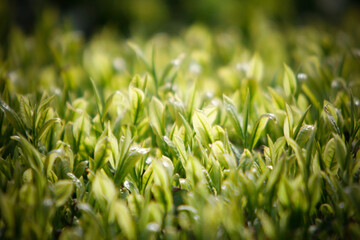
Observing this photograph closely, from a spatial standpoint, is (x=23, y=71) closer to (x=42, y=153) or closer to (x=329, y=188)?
(x=42, y=153)

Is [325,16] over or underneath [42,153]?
underneath

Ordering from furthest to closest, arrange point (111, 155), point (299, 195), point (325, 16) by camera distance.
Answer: point (325, 16)
point (111, 155)
point (299, 195)

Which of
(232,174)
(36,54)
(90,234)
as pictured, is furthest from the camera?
(36,54)

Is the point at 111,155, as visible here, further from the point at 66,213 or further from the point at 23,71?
the point at 23,71

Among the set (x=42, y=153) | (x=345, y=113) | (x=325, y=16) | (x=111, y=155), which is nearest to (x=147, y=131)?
(x=111, y=155)

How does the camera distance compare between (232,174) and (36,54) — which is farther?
(36,54)

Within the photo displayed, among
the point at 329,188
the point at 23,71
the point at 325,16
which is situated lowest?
the point at 325,16
